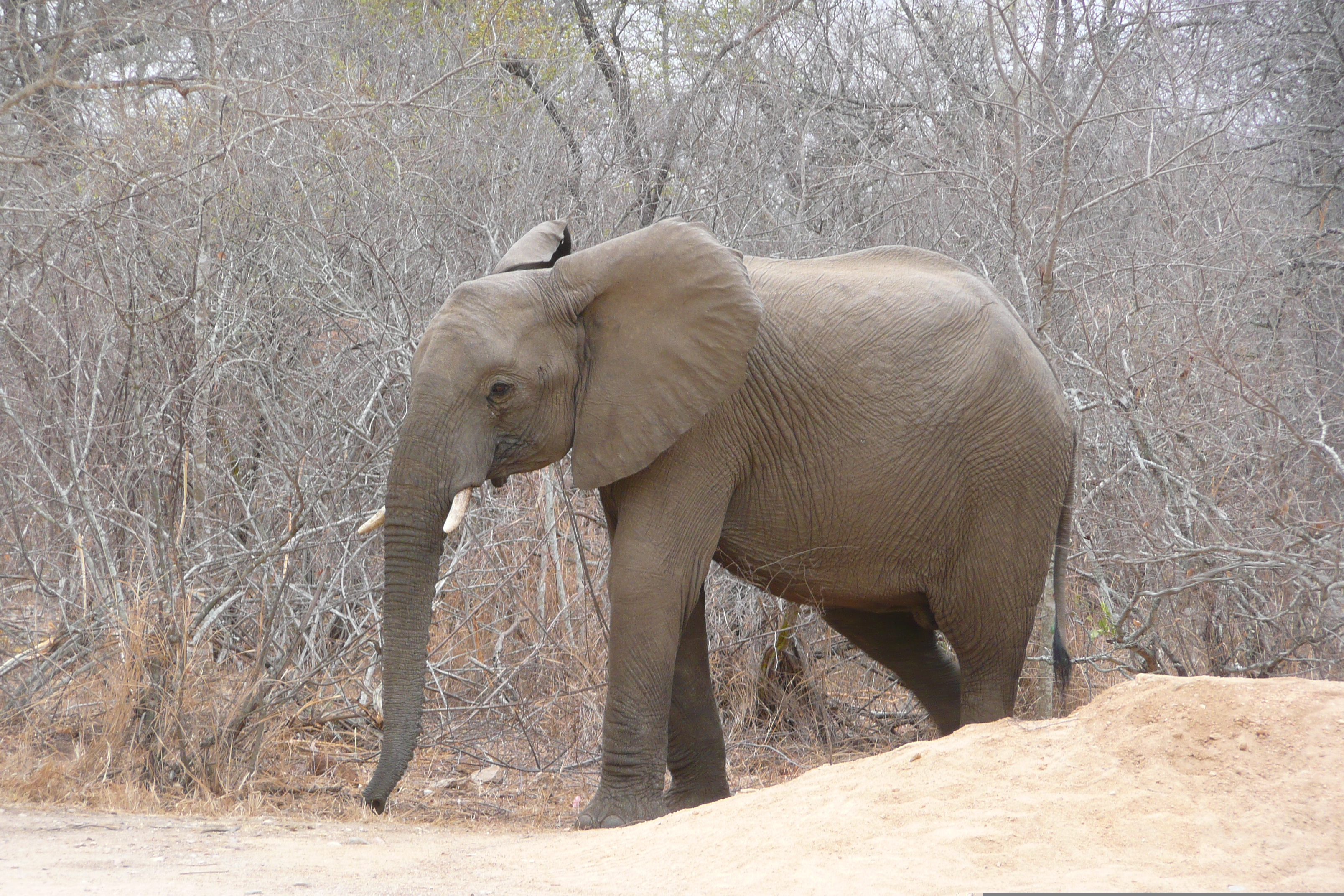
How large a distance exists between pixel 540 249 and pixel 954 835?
3.28m

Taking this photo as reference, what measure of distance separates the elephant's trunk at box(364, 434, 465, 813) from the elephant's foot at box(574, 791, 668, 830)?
2.68 ft

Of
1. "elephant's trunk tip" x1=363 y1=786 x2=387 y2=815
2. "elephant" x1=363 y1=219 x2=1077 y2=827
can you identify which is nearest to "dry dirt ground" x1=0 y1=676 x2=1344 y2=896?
"elephant's trunk tip" x1=363 y1=786 x2=387 y2=815

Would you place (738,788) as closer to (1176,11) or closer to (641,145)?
(641,145)

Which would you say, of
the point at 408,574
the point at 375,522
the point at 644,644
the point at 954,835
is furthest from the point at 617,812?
the point at 954,835

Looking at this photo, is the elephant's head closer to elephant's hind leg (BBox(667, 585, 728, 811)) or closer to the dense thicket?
the dense thicket

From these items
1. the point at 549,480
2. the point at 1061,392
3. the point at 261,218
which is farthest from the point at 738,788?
the point at 261,218

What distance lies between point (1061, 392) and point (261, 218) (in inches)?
197

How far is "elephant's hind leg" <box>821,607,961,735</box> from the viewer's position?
6.86 meters

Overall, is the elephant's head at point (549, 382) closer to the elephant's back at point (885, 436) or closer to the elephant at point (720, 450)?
the elephant at point (720, 450)

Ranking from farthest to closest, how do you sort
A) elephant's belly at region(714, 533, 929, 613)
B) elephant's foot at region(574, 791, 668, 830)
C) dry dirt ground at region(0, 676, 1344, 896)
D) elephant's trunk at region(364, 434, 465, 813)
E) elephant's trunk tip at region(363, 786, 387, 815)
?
elephant's belly at region(714, 533, 929, 613), elephant's foot at region(574, 791, 668, 830), elephant's trunk at region(364, 434, 465, 813), elephant's trunk tip at region(363, 786, 387, 815), dry dirt ground at region(0, 676, 1344, 896)

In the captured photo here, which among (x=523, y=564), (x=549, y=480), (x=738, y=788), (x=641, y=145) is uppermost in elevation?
(x=641, y=145)

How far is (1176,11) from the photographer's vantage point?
9797mm

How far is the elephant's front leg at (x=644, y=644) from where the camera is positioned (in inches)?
218

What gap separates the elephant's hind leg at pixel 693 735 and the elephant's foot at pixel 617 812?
0.59 meters
